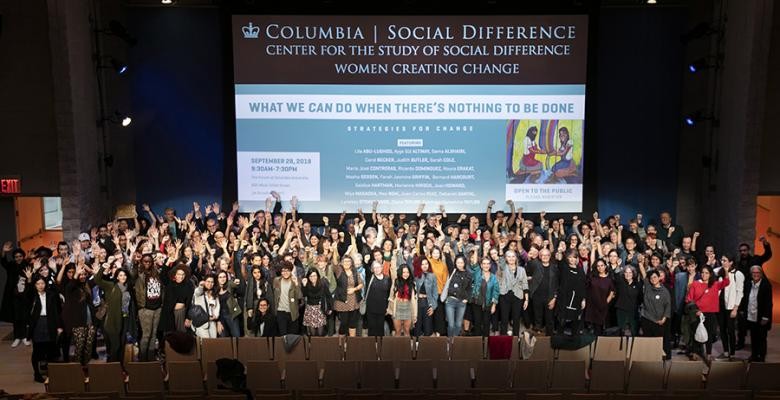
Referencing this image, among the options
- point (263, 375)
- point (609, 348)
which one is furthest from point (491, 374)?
point (263, 375)

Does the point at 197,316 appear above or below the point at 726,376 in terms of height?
above

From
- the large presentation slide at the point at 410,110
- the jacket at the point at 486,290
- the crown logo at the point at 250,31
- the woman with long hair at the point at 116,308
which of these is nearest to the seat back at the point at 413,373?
the jacket at the point at 486,290

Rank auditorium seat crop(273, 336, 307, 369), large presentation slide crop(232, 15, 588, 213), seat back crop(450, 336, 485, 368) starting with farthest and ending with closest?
large presentation slide crop(232, 15, 588, 213) → auditorium seat crop(273, 336, 307, 369) → seat back crop(450, 336, 485, 368)

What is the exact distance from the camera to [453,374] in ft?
24.6

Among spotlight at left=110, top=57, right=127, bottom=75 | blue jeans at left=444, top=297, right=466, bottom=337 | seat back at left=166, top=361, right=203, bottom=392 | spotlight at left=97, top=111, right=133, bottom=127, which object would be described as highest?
spotlight at left=110, top=57, right=127, bottom=75

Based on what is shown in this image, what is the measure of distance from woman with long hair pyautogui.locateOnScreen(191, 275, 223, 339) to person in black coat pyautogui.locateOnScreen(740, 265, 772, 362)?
6.24 metres

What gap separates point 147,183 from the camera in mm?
13078

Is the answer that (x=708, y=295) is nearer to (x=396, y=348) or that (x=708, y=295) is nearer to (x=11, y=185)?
(x=396, y=348)

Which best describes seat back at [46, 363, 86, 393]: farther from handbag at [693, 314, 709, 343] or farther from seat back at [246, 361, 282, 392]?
handbag at [693, 314, 709, 343]

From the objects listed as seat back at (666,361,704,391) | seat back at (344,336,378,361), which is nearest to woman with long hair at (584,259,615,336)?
seat back at (666,361,704,391)

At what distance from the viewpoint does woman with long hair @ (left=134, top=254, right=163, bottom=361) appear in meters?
8.41

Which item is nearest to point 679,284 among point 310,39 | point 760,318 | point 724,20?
point 760,318

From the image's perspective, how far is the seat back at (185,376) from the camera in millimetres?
7465

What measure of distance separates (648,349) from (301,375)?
12.1 ft
